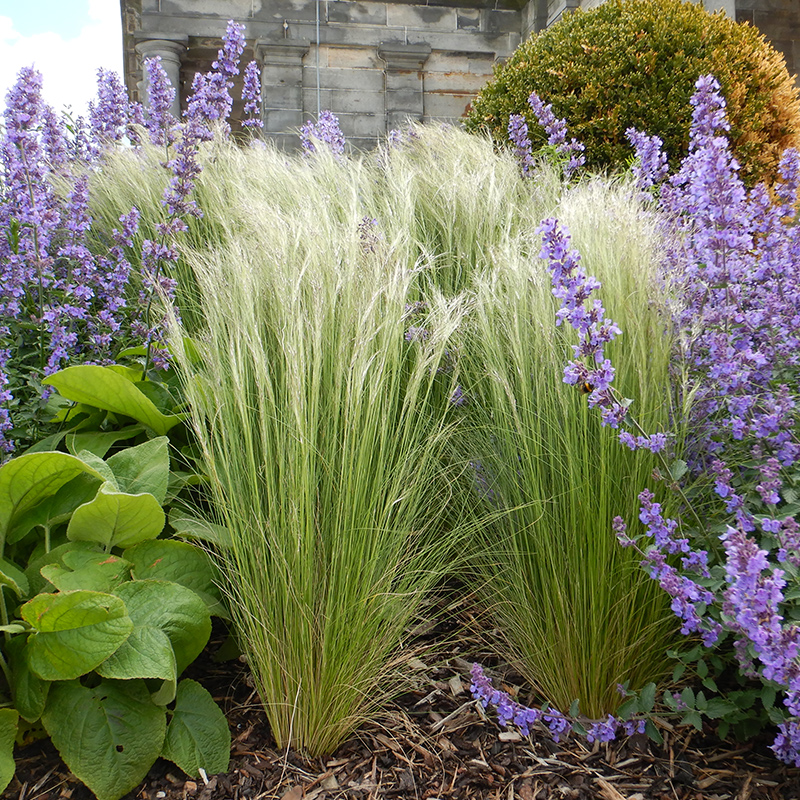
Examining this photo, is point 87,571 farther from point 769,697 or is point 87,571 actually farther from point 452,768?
point 769,697

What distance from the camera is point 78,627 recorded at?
1.27 meters

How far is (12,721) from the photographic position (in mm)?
1323

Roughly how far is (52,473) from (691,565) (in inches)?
49.3

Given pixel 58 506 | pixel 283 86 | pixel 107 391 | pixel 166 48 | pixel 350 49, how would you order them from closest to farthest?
pixel 58 506 < pixel 107 391 < pixel 166 48 < pixel 283 86 < pixel 350 49

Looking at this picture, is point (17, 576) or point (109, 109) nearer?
point (17, 576)

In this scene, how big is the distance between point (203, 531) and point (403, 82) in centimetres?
951

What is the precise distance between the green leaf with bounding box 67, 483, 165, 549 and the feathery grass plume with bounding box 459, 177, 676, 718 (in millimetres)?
722

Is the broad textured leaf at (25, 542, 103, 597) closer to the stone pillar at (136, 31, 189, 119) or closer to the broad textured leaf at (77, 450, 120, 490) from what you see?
the broad textured leaf at (77, 450, 120, 490)

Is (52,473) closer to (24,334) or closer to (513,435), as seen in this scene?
(513,435)

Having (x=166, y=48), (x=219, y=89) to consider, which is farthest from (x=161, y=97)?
(x=166, y=48)

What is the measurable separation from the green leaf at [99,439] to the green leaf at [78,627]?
0.68 metres

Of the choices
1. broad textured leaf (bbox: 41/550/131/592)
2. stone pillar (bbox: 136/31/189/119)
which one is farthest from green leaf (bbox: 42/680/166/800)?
stone pillar (bbox: 136/31/189/119)

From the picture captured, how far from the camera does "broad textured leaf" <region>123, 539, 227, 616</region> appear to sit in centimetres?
153

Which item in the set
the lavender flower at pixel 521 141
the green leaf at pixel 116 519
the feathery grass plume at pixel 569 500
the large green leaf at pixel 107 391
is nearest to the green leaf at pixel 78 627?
the green leaf at pixel 116 519
